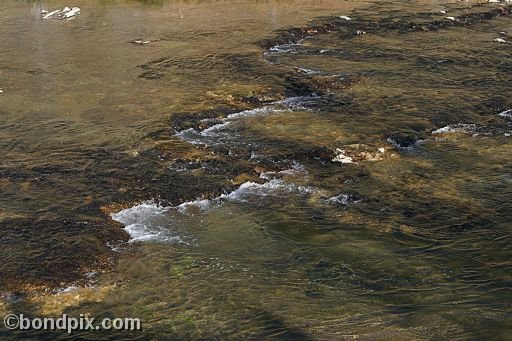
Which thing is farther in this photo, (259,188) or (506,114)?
(506,114)

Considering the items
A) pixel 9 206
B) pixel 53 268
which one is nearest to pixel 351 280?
pixel 53 268


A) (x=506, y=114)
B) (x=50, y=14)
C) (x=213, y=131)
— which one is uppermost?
(x=50, y=14)

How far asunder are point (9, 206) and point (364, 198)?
619cm

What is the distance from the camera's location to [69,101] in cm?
1742

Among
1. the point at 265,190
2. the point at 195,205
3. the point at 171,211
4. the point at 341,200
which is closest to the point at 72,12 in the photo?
the point at 265,190

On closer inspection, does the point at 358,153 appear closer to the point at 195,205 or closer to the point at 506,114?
the point at 195,205

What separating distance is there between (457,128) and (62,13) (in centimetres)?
1932

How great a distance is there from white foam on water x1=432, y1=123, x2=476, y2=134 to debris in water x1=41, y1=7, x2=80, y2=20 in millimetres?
18275

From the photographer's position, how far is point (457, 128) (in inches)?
626

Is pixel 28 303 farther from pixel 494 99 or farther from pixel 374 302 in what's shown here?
pixel 494 99

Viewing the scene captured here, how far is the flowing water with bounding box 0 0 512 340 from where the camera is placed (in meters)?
9.07

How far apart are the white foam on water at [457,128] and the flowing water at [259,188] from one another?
0.24 feet

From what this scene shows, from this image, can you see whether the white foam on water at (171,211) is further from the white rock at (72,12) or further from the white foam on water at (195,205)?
the white rock at (72,12)

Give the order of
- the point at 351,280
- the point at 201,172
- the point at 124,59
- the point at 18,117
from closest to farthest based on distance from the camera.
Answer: the point at 351,280
the point at 201,172
the point at 18,117
the point at 124,59
